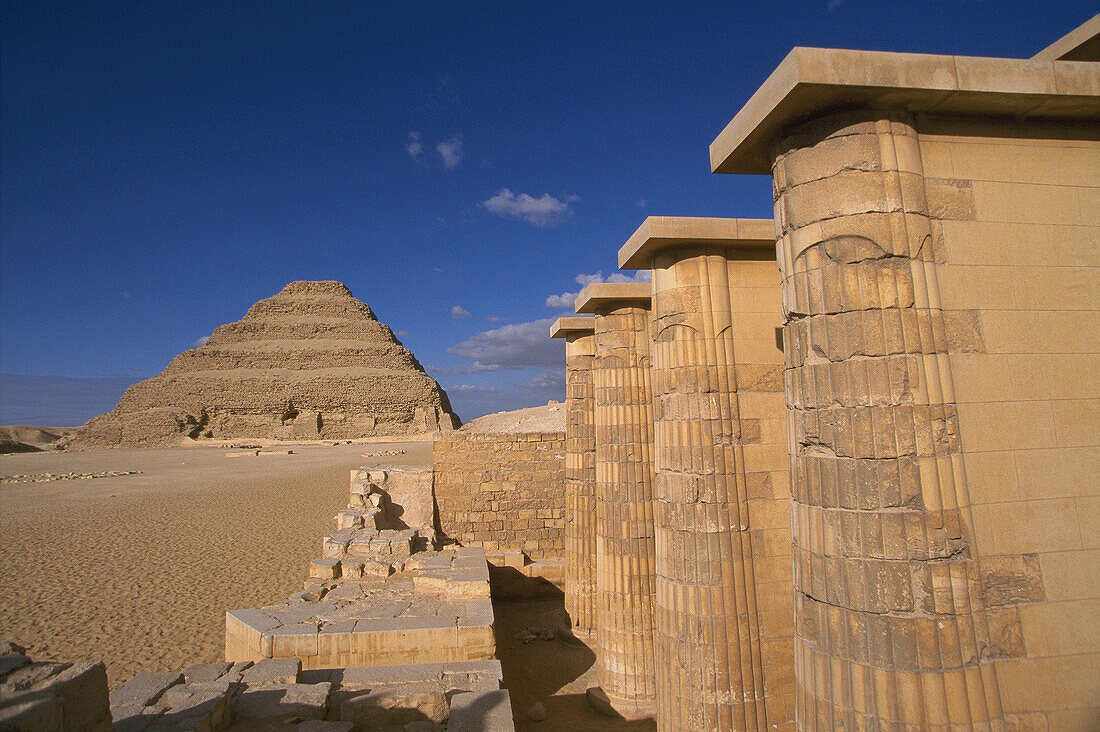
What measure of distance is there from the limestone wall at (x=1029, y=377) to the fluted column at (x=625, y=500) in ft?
12.2

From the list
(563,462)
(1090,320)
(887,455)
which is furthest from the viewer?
(563,462)

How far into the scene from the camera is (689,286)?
442 centimetres

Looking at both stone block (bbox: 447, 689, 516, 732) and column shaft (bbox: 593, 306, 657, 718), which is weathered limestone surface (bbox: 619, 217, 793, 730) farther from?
column shaft (bbox: 593, 306, 657, 718)

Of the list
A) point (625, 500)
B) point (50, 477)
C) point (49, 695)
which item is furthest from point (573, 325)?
point (50, 477)

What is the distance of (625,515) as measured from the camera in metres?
6.20

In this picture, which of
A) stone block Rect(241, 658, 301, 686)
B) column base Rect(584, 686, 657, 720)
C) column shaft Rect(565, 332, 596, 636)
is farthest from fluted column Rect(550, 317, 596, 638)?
stone block Rect(241, 658, 301, 686)

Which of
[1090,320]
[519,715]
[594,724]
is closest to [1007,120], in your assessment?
[1090,320]

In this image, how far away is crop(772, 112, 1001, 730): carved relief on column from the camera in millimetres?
2293

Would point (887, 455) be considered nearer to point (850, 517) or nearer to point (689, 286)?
point (850, 517)

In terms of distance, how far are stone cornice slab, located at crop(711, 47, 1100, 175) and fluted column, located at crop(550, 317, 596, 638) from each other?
5.34 m

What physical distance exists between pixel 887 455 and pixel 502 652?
6657mm

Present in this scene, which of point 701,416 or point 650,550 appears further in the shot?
point 650,550

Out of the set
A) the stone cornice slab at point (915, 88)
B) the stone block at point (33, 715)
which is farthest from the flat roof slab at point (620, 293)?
the stone block at point (33, 715)

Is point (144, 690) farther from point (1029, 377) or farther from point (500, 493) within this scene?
point (500, 493)
